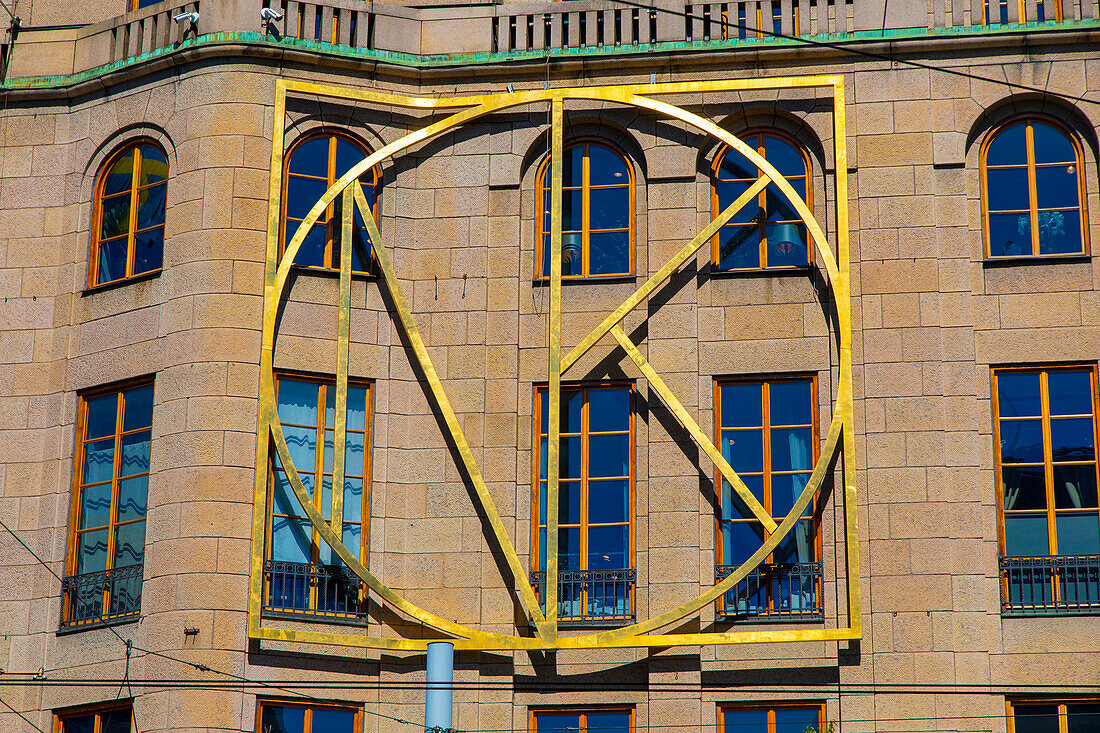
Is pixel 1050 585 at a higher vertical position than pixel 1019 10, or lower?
lower

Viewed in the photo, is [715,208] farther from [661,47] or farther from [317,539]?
[317,539]

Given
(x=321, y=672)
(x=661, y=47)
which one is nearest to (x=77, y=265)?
(x=321, y=672)

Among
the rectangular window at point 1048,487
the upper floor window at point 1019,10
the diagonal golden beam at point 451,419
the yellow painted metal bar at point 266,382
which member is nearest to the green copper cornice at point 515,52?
the upper floor window at point 1019,10

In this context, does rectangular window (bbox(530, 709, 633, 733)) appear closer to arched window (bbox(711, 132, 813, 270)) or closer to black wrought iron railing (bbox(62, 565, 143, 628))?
black wrought iron railing (bbox(62, 565, 143, 628))

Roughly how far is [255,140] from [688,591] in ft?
29.7

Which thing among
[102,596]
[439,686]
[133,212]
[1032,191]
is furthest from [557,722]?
[1032,191]

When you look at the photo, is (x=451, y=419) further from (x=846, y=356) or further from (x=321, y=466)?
(x=846, y=356)

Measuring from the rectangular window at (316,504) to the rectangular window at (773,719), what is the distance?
526 cm

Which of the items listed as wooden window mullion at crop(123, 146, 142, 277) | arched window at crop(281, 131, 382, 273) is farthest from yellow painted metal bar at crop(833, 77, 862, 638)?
wooden window mullion at crop(123, 146, 142, 277)

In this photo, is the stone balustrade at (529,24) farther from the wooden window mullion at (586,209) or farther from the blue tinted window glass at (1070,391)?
the blue tinted window glass at (1070,391)

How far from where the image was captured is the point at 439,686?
24.2 m

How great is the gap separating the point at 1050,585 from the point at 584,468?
21.6 ft

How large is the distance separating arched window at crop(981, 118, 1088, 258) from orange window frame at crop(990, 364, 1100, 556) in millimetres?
1785

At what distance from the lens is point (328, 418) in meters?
26.9
